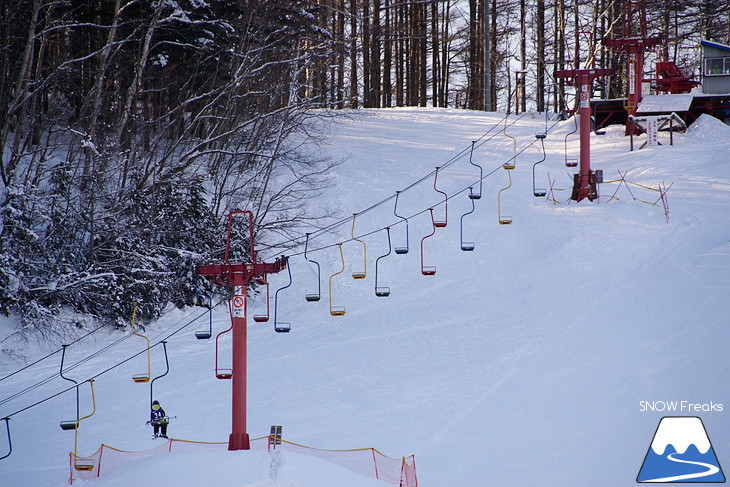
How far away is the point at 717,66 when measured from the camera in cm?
2936

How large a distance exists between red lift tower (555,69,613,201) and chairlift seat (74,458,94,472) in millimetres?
14531

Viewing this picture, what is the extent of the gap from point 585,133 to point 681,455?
1073 centimetres

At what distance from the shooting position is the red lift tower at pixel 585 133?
2106cm

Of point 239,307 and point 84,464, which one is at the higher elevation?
point 239,307

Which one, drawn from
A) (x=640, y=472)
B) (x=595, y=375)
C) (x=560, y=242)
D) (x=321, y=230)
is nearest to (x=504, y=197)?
(x=560, y=242)

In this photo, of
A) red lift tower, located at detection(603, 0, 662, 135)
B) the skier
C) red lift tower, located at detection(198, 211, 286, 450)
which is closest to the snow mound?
red lift tower, located at detection(603, 0, 662, 135)

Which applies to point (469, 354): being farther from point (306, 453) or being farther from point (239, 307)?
point (239, 307)

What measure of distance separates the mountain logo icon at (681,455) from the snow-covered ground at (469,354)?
0.17 m

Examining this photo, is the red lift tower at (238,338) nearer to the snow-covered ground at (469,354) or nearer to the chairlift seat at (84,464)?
the snow-covered ground at (469,354)

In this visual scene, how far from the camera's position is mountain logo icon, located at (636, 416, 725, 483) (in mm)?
12031

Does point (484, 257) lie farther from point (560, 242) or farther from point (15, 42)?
point (15, 42)

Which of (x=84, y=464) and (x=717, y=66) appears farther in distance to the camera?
(x=717, y=66)

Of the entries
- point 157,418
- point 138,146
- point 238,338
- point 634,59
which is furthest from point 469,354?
point 634,59

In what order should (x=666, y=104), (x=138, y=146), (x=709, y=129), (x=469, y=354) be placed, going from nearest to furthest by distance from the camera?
(x=469, y=354) → (x=138, y=146) → (x=709, y=129) → (x=666, y=104)
